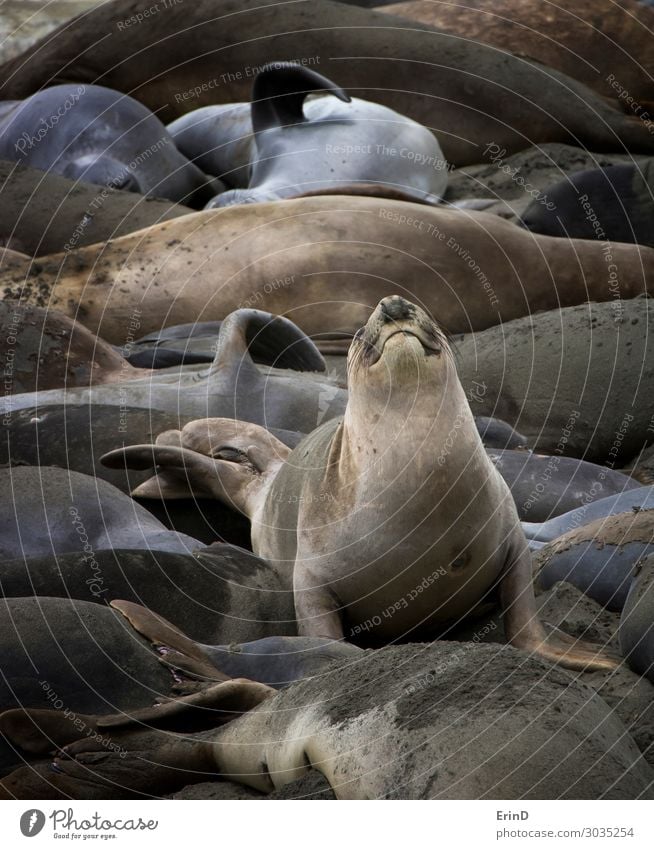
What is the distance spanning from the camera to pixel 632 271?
7.29m

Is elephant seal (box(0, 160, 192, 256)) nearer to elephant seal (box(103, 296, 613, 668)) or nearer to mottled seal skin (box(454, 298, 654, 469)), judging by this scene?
mottled seal skin (box(454, 298, 654, 469))

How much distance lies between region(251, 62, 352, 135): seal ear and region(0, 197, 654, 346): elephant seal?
1091 millimetres

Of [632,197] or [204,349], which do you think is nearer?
[204,349]

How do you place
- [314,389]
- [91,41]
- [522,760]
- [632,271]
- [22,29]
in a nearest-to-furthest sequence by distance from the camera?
1. [522,760]
2. [314,389]
3. [632,271]
4. [91,41]
5. [22,29]

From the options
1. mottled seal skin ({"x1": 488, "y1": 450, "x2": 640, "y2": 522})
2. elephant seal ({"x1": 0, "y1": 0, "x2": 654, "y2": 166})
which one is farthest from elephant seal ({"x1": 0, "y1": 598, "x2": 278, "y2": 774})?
elephant seal ({"x1": 0, "y1": 0, "x2": 654, "y2": 166})

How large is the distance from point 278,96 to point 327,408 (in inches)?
124

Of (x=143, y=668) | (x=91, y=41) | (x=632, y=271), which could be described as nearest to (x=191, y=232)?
(x=632, y=271)

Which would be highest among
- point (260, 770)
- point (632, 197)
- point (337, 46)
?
point (337, 46)

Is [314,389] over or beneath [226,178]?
beneath

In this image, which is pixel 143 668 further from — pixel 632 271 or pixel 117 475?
pixel 632 271

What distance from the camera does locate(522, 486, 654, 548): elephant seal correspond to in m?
4.55

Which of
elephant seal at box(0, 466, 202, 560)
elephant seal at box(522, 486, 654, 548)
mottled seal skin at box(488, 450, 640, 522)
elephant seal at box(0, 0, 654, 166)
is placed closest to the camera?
elephant seal at box(0, 466, 202, 560)

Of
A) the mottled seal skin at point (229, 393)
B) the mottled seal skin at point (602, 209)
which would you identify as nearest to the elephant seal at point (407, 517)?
the mottled seal skin at point (229, 393)

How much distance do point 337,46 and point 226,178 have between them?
4.45 ft
